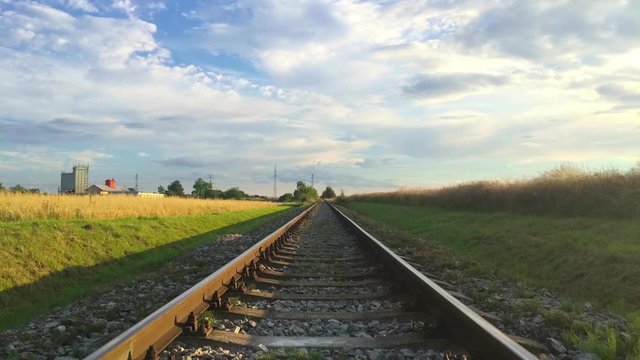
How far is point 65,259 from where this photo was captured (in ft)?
35.0

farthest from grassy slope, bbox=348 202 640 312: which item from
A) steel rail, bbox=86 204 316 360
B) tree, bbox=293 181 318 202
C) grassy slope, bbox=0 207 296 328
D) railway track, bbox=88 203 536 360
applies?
tree, bbox=293 181 318 202

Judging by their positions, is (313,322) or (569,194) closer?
(313,322)

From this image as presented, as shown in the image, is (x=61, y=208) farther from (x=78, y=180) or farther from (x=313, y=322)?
(x=78, y=180)

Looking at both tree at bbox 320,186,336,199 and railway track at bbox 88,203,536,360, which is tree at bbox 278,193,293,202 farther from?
railway track at bbox 88,203,536,360

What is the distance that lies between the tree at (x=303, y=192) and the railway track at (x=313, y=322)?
138602 millimetres

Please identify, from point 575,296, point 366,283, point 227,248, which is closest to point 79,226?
point 227,248

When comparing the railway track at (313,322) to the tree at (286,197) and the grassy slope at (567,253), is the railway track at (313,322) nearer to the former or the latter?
the grassy slope at (567,253)

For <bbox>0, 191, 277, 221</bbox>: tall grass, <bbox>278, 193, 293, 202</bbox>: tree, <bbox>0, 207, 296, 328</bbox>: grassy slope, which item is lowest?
<bbox>0, 207, 296, 328</bbox>: grassy slope

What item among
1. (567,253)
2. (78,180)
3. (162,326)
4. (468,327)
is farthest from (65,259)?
(78,180)

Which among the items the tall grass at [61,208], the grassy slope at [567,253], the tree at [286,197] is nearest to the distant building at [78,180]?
the tall grass at [61,208]

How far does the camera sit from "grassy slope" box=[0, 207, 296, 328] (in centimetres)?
847

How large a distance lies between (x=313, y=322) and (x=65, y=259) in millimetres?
7411

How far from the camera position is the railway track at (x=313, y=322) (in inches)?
151

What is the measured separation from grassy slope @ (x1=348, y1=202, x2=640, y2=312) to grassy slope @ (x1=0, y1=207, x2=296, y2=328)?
719 cm
